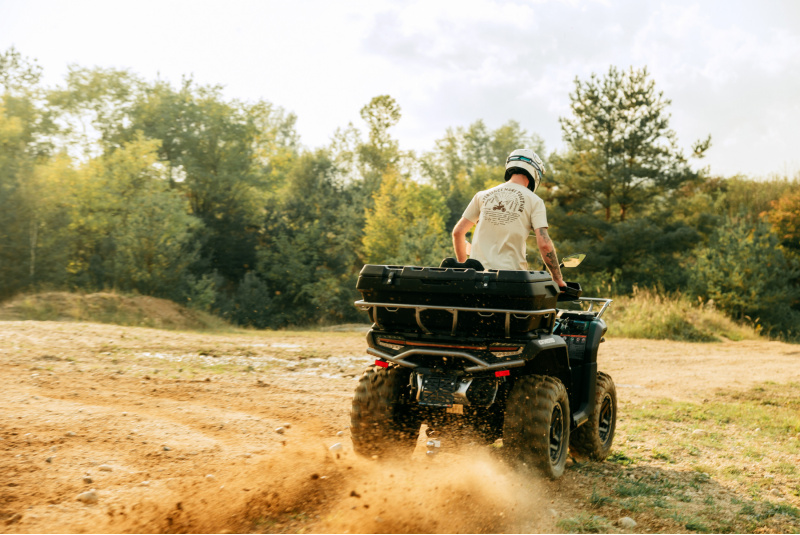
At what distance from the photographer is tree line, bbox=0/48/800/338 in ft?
82.4

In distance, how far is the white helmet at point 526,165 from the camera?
484 cm

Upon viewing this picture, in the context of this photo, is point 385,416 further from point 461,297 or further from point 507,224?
point 507,224

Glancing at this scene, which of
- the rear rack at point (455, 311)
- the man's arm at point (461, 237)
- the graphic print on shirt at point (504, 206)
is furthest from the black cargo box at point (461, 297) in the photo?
the man's arm at point (461, 237)

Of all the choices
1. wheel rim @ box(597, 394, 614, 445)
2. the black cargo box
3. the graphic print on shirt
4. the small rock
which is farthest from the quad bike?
the small rock

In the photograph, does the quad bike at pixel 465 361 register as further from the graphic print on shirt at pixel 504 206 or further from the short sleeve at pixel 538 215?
the graphic print on shirt at pixel 504 206

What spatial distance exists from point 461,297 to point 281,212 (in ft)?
117

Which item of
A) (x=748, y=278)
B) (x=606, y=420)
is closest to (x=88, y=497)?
(x=606, y=420)

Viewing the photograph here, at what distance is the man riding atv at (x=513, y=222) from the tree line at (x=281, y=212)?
70.9 feet

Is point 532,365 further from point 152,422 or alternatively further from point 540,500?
point 152,422

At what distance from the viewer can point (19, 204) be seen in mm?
24000

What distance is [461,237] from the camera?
16.7ft

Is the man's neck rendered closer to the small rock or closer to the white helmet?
the white helmet

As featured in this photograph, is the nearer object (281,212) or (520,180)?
(520,180)

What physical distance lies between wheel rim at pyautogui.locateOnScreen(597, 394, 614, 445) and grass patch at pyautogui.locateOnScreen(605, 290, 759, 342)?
43.5 feet
